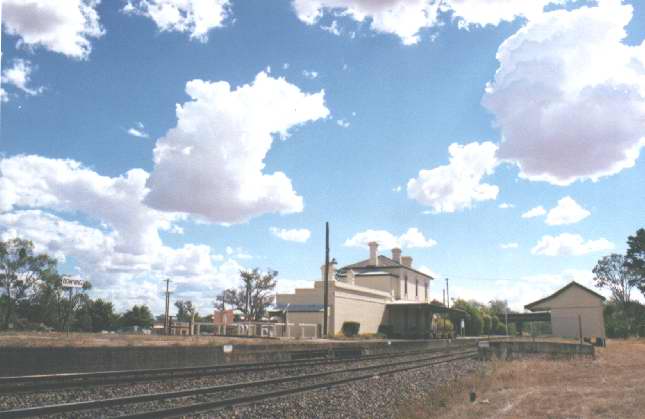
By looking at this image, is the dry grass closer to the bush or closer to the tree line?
the bush

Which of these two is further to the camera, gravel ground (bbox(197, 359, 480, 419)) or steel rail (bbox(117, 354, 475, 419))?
gravel ground (bbox(197, 359, 480, 419))

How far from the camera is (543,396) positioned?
42.5 feet

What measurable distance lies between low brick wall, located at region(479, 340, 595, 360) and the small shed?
2380cm

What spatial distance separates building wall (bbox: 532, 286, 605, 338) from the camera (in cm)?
5006

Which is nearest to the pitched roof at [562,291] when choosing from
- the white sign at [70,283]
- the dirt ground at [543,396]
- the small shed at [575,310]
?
the small shed at [575,310]

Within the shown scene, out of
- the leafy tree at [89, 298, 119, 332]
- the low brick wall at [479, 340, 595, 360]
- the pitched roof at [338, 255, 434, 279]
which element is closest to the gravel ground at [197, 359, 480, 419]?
the low brick wall at [479, 340, 595, 360]

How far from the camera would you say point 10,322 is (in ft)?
174

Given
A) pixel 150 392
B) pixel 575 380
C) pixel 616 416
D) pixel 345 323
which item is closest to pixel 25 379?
pixel 150 392

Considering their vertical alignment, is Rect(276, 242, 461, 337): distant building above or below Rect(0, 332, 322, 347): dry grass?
above

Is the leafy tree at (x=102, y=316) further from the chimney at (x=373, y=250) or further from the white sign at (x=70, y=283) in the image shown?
the white sign at (x=70, y=283)

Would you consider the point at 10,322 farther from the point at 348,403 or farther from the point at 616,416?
the point at 616,416

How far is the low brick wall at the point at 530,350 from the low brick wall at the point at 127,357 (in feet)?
31.4

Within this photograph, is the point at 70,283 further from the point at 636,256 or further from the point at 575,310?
the point at 636,256

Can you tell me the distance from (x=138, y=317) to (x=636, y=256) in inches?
2650
